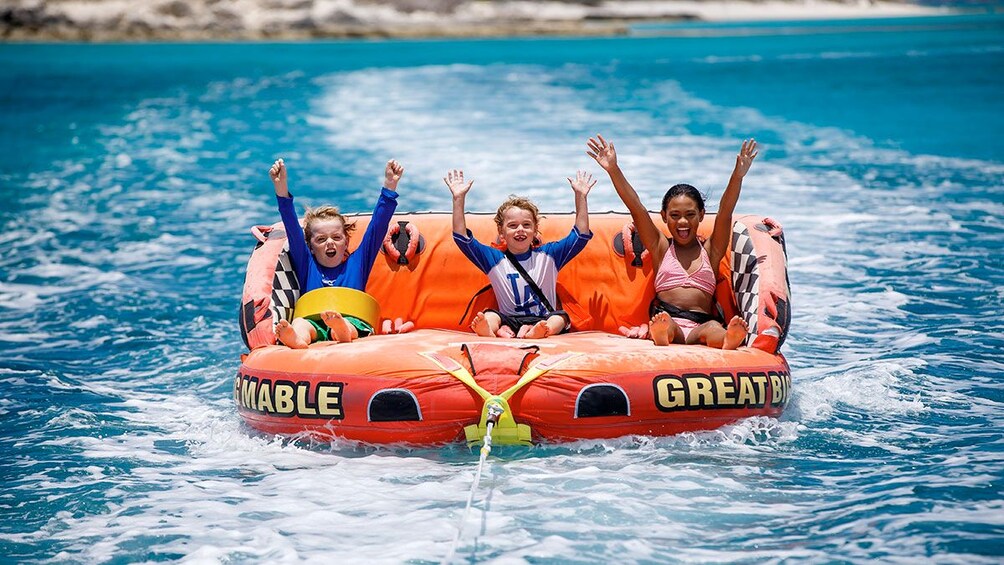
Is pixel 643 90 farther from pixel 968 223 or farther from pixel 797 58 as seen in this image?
pixel 968 223

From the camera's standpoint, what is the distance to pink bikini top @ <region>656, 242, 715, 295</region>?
17.0 feet

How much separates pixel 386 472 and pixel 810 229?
18.2 ft

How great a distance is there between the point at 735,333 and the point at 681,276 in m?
0.65

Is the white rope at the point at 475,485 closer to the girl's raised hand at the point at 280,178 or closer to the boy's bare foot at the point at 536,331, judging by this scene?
the boy's bare foot at the point at 536,331

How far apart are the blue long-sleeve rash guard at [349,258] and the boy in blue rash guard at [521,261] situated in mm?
361

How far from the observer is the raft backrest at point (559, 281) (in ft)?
18.0

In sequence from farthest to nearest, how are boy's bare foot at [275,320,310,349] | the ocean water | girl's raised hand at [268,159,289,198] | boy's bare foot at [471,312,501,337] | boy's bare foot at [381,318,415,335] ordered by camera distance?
boy's bare foot at [381,318,415,335] → girl's raised hand at [268,159,289,198] → boy's bare foot at [471,312,501,337] → boy's bare foot at [275,320,310,349] → the ocean water

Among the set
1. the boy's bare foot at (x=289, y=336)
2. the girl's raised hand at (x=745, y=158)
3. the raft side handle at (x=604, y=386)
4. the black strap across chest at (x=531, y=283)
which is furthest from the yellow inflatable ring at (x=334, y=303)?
the girl's raised hand at (x=745, y=158)

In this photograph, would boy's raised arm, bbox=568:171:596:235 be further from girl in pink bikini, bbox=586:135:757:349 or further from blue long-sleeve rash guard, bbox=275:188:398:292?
blue long-sleeve rash guard, bbox=275:188:398:292

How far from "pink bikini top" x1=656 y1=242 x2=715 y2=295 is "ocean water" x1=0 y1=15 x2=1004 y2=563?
27.4 inches

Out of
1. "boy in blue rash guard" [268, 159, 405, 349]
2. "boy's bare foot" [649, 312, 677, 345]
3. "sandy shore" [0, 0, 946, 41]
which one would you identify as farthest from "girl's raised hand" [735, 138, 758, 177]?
"sandy shore" [0, 0, 946, 41]

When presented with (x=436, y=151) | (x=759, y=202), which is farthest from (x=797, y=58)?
(x=759, y=202)

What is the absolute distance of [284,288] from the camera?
530cm

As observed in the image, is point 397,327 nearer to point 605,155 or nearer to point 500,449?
point 500,449
